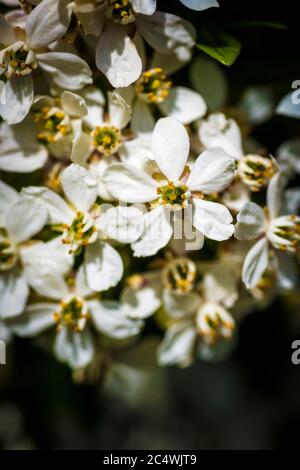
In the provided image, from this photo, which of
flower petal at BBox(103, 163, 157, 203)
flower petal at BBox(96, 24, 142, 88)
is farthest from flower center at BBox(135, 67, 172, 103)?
flower petal at BBox(103, 163, 157, 203)

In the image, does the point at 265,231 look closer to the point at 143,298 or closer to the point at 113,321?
the point at 143,298

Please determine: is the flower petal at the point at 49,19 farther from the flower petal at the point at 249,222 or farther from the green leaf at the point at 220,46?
the flower petal at the point at 249,222

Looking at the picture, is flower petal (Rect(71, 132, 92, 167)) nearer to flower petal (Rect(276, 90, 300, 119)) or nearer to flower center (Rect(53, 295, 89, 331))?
flower center (Rect(53, 295, 89, 331))

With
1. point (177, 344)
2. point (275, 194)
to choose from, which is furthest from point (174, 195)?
point (177, 344)

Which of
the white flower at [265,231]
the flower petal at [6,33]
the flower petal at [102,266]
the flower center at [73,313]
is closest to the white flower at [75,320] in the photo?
the flower center at [73,313]

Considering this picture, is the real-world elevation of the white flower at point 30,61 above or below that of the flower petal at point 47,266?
above

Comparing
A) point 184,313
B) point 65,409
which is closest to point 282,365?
point 65,409

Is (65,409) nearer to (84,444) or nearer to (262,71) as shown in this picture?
(84,444)

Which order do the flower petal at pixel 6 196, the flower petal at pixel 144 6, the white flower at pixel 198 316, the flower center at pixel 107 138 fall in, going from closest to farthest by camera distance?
the flower petal at pixel 144 6 < the flower center at pixel 107 138 < the flower petal at pixel 6 196 < the white flower at pixel 198 316
